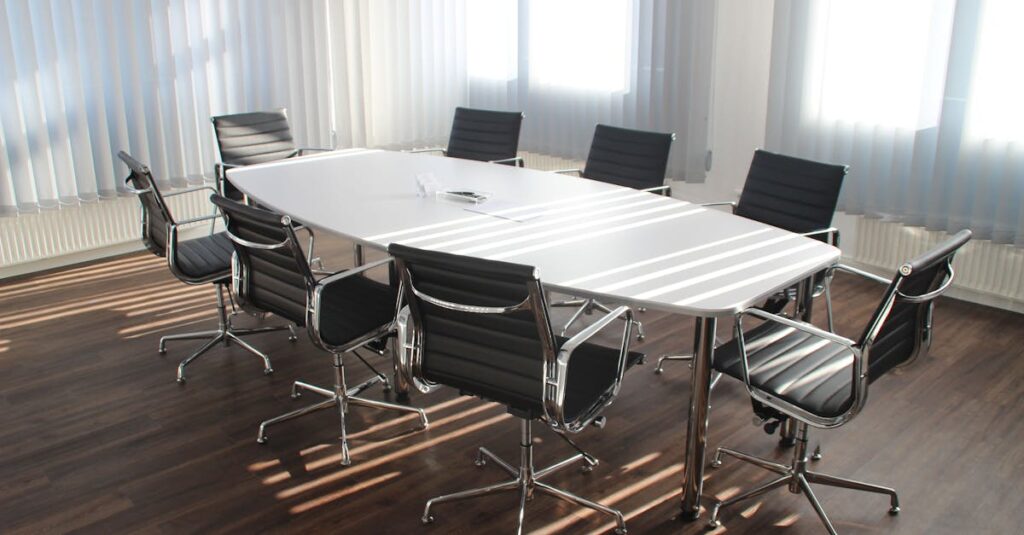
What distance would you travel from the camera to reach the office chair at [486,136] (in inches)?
221

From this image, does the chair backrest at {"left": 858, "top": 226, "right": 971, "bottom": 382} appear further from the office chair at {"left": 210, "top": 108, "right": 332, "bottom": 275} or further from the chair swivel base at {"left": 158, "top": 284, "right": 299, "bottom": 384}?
the office chair at {"left": 210, "top": 108, "right": 332, "bottom": 275}

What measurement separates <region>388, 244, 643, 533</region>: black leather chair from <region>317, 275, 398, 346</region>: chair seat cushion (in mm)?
443

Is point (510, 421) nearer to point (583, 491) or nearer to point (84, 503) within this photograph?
point (583, 491)

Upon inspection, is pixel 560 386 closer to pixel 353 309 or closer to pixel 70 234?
pixel 353 309

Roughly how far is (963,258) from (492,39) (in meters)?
3.79

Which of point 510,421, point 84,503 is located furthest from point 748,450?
point 84,503

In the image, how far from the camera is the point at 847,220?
5.74 m

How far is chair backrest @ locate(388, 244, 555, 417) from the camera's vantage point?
8.66 ft

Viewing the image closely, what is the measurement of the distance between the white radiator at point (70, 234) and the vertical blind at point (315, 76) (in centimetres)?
13

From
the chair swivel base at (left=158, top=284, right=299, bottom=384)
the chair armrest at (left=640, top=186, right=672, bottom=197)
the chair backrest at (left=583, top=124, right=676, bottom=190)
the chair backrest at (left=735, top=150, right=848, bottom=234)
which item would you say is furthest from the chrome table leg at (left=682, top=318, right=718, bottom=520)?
the chair swivel base at (left=158, top=284, right=299, bottom=384)

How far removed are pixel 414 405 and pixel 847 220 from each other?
10.3 ft

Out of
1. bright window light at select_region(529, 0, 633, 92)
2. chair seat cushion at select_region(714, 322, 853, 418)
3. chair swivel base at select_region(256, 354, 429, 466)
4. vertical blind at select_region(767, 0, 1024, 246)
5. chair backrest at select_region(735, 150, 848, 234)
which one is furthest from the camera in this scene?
bright window light at select_region(529, 0, 633, 92)

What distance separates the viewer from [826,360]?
123 inches

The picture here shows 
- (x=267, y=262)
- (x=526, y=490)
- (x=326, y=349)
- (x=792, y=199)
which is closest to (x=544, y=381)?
(x=526, y=490)
